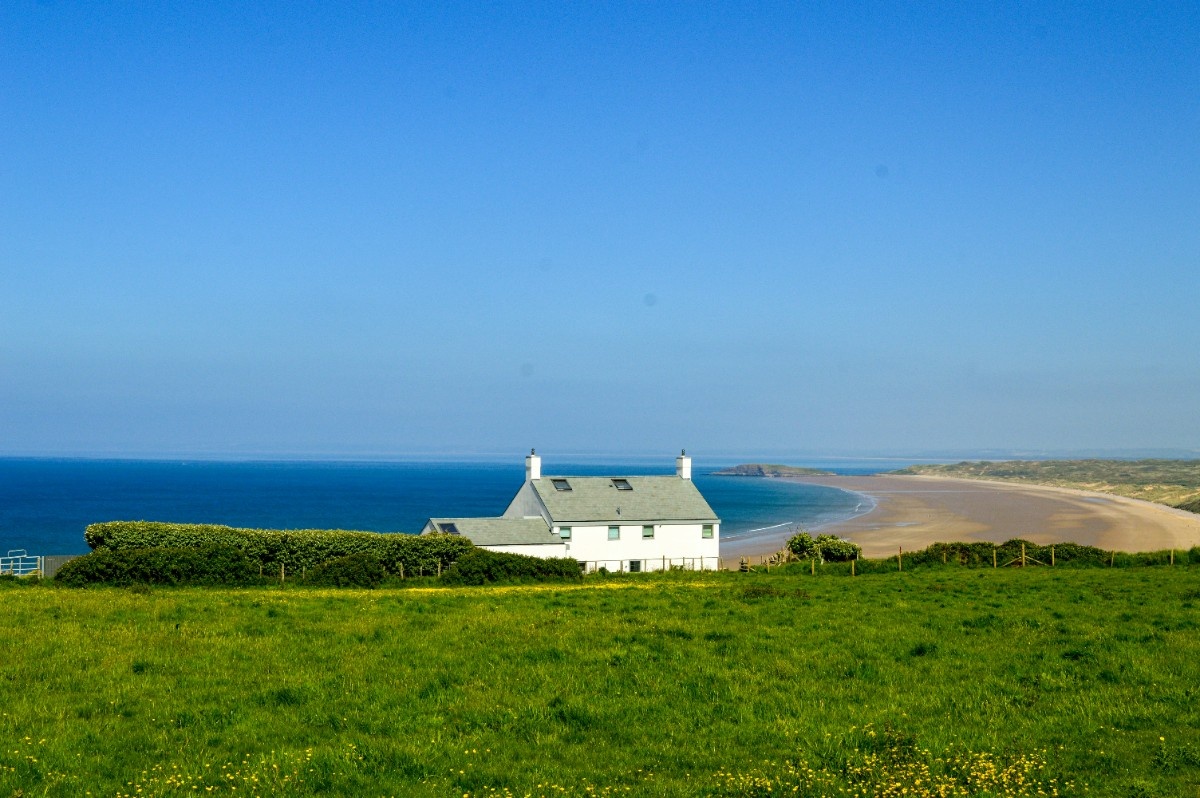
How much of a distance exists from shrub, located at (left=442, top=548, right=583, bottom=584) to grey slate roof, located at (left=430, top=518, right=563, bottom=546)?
11.5 metres

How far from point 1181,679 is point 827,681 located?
20.3ft

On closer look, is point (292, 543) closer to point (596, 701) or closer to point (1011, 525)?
point (596, 701)

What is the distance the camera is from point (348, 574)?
40.7m

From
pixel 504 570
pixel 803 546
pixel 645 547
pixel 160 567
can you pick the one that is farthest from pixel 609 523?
pixel 160 567

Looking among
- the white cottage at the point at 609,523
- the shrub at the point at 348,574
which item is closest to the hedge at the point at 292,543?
the shrub at the point at 348,574

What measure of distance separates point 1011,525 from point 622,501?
7223 cm

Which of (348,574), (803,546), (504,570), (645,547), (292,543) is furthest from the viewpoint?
(645,547)

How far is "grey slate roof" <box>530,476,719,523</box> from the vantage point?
62.7 m

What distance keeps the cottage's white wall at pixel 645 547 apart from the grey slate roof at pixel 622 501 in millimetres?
607

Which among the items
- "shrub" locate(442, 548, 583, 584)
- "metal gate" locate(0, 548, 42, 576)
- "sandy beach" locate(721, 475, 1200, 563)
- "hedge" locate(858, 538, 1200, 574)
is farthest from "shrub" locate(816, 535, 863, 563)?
"metal gate" locate(0, 548, 42, 576)

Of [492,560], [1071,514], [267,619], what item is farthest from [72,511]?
[1071,514]

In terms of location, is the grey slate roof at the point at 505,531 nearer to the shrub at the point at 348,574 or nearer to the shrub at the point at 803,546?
the shrub at the point at 803,546

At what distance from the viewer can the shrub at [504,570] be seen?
141 ft

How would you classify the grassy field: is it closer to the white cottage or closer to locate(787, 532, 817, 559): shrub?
locate(787, 532, 817, 559): shrub
